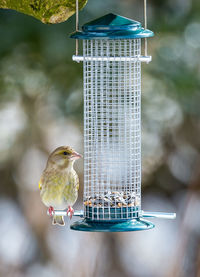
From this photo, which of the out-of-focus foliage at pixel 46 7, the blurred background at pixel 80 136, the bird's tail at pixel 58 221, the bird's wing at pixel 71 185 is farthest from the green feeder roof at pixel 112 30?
the blurred background at pixel 80 136

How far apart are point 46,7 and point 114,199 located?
1.62 m

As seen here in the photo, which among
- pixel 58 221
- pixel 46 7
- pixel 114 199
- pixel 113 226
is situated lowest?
pixel 58 221

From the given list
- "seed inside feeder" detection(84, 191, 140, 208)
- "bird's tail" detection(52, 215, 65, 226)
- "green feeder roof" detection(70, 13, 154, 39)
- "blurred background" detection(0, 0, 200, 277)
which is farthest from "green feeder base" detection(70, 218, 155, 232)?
"blurred background" detection(0, 0, 200, 277)

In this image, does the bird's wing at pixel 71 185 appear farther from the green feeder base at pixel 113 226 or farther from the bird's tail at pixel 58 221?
the green feeder base at pixel 113 226

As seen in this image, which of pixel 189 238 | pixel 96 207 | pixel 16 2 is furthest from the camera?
pixel 189 238

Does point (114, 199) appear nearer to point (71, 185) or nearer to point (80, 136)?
point (71, 185)

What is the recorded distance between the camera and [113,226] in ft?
17.5

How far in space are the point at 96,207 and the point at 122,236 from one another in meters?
4.89

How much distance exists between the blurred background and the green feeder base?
387 centimetres

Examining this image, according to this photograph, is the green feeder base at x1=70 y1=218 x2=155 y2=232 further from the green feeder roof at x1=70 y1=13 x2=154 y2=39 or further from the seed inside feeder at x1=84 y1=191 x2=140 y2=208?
the green feeder roof at x1=70 y1=13 x2=154 y2=39

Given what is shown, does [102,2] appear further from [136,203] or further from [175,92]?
[136,203]

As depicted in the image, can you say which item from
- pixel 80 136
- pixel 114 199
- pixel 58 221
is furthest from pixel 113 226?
pixel 80 136

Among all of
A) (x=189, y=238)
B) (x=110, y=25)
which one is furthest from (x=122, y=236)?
(x=110, y=25)

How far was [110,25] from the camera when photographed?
201 inches
